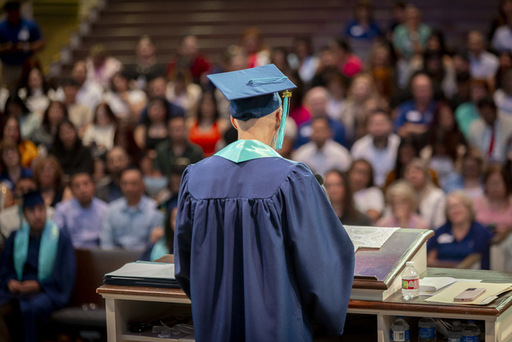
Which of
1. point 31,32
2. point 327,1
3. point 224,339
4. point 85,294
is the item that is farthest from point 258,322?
point 327,1

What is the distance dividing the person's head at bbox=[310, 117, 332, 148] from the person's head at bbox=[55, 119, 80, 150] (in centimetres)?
244

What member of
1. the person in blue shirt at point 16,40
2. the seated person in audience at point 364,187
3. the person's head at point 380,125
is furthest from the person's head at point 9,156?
the person's head at point 380,125

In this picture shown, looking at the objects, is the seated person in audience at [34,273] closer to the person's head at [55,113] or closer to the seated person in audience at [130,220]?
the seated person in audience at [130,220]

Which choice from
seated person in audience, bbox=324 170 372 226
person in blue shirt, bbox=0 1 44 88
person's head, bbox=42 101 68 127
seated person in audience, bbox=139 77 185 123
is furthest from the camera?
person in blue shirt, bbox=0 1 44 88

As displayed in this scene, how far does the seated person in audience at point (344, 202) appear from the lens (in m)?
4.71

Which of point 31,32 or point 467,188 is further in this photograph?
point 31,32

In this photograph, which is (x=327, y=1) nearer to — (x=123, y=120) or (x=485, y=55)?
(x=485, y=55)

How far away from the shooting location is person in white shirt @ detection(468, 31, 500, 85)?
7.82 m

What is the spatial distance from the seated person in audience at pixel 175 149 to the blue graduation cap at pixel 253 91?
4.30 m

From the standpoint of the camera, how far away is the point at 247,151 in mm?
2020

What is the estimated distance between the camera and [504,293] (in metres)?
2.36

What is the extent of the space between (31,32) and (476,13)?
6.32 meters

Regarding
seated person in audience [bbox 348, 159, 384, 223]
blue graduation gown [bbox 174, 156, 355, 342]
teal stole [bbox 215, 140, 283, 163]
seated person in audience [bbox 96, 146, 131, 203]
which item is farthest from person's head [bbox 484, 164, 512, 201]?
teal stole [bbox 215, 140, 283, 163]

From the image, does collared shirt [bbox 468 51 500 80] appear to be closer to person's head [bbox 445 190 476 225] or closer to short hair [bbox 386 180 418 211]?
short hair [bbox 386 180 418 211]
